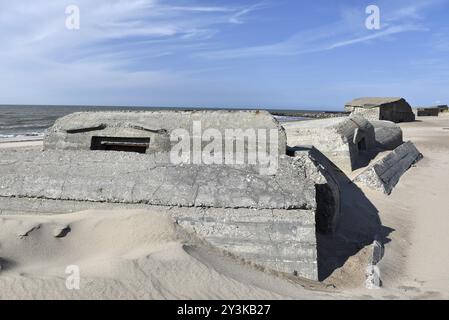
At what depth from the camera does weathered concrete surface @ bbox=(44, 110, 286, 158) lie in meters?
6.10

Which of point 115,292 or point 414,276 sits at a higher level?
point 115,292

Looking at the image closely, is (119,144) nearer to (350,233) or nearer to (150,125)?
(150,125)

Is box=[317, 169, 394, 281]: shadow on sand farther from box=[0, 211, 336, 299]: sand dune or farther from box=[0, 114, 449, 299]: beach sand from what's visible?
box=[0, 211, 336, 299]: sand dune

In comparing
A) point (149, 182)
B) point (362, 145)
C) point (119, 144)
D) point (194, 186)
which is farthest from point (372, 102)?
point (149, 182)

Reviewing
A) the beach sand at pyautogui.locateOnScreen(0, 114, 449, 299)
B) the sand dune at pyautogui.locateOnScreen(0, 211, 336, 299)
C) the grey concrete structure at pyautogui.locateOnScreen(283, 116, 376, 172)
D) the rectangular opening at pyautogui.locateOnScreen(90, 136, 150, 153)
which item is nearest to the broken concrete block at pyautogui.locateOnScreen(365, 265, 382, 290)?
the beach sand at pyautogui.locateOnScreen(0, 114, 449, 299)

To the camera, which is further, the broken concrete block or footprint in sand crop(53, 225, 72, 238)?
the broken concrete block

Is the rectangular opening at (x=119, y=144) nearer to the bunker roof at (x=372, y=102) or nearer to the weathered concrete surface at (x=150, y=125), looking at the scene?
the weathered concrete surface at (x=150, y=125)

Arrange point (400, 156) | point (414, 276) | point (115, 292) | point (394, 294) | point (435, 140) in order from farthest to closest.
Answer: point (435, 140), point (400, 156), point (414, 276), point (394, 294), point (115, 292)

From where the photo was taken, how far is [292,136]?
1080 cm

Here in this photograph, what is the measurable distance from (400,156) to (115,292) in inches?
387

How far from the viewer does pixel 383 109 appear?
85.3 ft

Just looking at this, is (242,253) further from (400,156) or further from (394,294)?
(400,156)

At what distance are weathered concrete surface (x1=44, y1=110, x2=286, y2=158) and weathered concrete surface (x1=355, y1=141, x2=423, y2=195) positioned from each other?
358 centimetres
